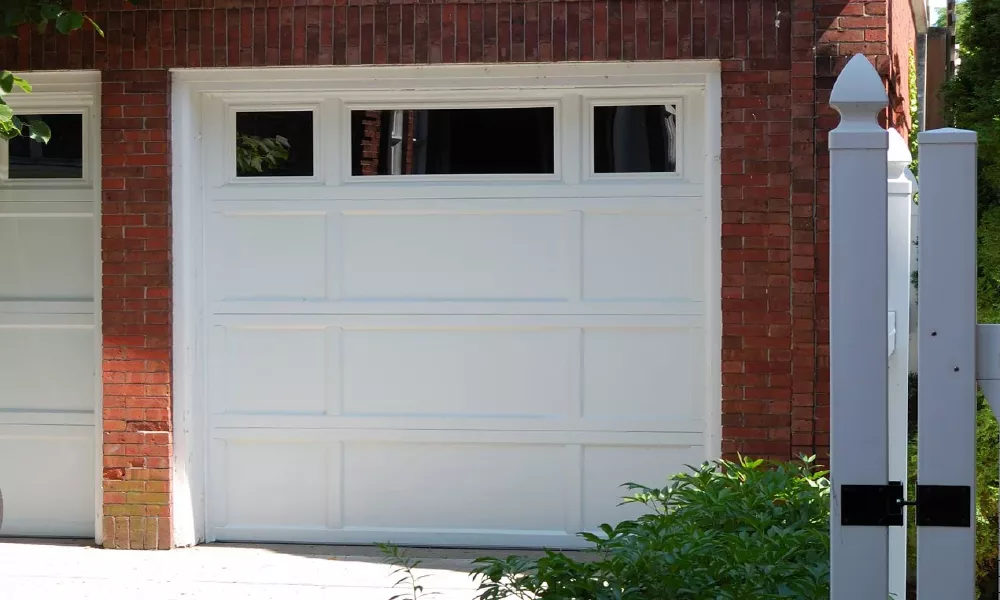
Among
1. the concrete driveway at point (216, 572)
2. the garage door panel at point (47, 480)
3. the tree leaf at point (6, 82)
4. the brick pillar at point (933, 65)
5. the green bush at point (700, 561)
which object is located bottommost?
the concrete driveway at point (216, 572)

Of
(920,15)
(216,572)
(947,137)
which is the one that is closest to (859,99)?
(947,137)

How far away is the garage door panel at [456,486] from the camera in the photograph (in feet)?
20.7

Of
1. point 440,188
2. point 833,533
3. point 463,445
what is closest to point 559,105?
point 440,188

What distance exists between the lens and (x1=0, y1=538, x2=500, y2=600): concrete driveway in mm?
5602

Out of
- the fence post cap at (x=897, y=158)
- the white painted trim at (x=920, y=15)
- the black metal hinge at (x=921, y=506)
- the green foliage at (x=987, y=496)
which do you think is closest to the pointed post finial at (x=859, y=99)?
the black metal hinge at (x=921, y=506)

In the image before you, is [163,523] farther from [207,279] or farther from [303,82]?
[303,82]

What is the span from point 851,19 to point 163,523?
173 inches

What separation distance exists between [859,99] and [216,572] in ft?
15.1

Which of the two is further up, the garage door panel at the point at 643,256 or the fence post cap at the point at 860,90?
the fence post cap at the point at 860,90

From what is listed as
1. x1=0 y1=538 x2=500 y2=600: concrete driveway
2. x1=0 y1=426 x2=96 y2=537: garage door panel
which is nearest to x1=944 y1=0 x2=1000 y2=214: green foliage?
x1=0 y1=538 x2=500 y2=600: concrete driveway

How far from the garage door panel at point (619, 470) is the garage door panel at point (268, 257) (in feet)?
5.62

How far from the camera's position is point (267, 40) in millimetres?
6156

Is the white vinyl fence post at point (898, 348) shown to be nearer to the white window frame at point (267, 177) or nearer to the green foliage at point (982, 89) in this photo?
the green foliage at point (982, 89)

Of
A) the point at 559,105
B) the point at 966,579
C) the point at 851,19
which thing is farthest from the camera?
the point at 559,105
